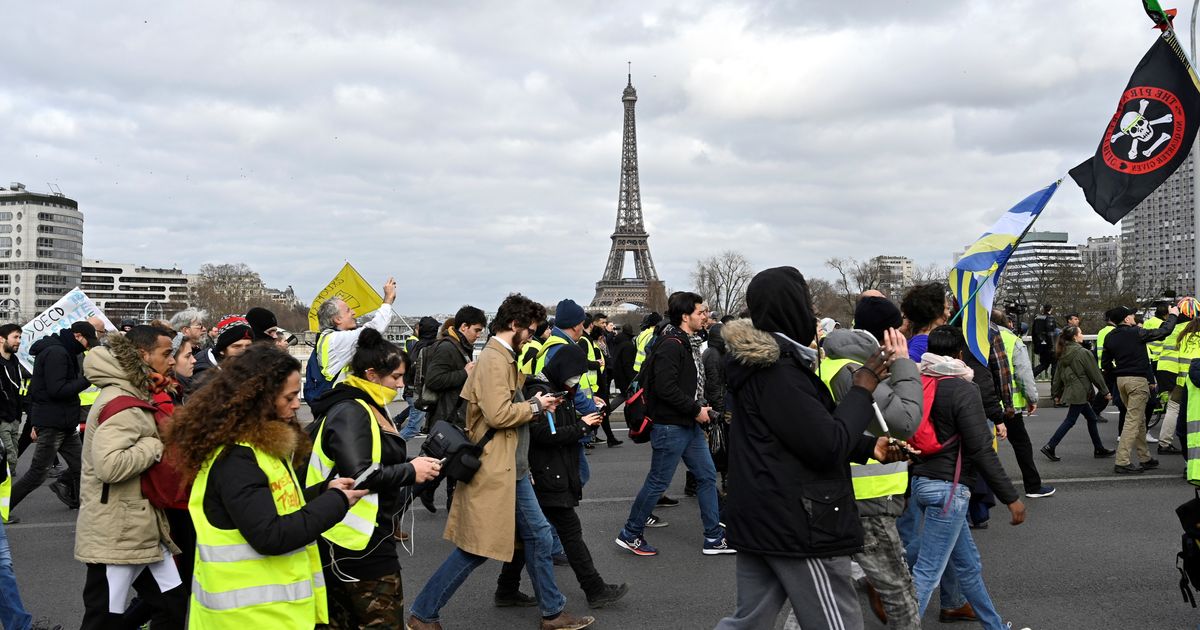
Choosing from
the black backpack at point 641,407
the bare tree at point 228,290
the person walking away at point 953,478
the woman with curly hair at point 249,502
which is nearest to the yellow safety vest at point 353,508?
the woman with curly hair at point 249,502

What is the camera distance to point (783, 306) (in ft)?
10.3

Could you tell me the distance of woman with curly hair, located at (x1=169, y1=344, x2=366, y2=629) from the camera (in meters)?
2.81

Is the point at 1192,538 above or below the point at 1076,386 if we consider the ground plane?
below

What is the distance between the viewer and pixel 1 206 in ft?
393

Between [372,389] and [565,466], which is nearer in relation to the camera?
[372,389]

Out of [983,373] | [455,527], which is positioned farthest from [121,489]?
[983,373]

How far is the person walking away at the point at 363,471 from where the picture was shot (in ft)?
10.8

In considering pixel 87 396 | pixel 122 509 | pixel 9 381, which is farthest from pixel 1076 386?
pixel 9 381

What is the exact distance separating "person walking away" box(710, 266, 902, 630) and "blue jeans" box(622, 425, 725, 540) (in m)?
3.26

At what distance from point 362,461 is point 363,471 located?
0.04 metres

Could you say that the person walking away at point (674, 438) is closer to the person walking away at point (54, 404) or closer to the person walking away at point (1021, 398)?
the person walking away at point (1021, 398)

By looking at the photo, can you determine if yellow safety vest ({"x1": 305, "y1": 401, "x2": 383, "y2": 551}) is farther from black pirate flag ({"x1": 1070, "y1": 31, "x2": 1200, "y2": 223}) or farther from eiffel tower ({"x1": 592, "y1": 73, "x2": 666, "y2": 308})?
eiffel tower ({"x1": 592, "y1": 73, "x2": 666, "y2": 308})

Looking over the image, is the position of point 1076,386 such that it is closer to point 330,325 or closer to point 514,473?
point 514,473

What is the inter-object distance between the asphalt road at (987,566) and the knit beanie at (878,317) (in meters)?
1.96
